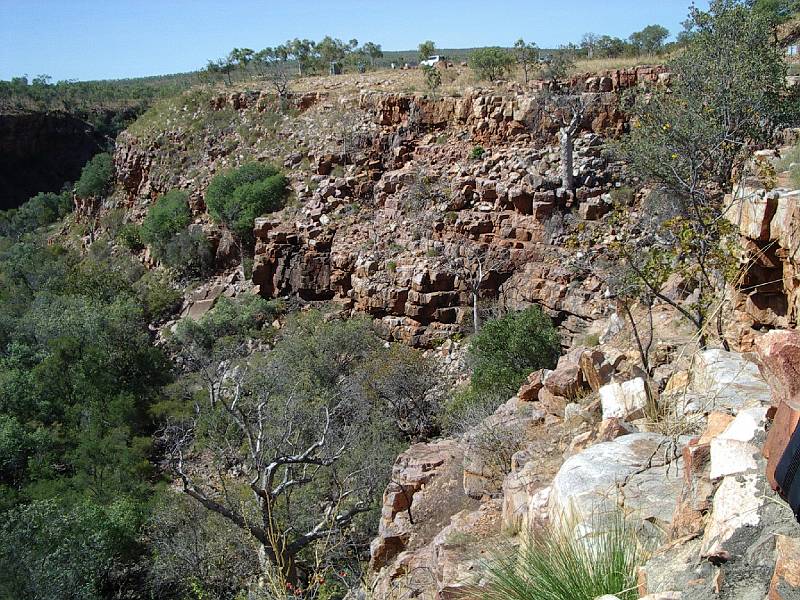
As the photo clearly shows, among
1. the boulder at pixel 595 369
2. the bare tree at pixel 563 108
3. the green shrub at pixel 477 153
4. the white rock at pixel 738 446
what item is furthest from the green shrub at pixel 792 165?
the green shrub at pixel 477 153

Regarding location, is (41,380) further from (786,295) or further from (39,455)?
(786,295)

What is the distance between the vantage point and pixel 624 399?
20.2ft

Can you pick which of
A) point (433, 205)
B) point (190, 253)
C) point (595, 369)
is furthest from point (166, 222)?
point (595, 369)

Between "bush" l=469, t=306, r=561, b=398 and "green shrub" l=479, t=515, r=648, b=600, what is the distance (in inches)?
407

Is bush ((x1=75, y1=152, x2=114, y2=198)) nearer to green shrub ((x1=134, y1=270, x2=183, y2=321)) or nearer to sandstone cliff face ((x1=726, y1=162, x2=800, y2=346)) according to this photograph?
green shrub ((x1=134, y1=270, x2=183, y2=321))

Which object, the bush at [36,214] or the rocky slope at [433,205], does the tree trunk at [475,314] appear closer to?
the rocky slope at [433,205]

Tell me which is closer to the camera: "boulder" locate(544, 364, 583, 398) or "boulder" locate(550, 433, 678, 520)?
"boulder" locate(550, 433, 678, 520)

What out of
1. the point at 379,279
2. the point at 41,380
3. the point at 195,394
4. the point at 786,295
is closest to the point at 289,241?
the point at 379,279

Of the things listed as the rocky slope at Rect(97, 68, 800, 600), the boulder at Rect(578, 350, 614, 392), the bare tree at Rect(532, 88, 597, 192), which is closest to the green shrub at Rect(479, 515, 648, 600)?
the rocky slope at Rect(97, 68, 800, 600)

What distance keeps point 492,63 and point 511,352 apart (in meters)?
16.7

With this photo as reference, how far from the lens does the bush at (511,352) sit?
45.3 ft

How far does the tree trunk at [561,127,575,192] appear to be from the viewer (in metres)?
19.2

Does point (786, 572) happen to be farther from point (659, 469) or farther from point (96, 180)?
point (96, 180)

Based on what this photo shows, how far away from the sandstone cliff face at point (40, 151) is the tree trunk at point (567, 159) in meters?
43.4
